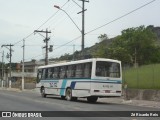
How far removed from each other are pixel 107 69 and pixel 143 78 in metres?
11.9

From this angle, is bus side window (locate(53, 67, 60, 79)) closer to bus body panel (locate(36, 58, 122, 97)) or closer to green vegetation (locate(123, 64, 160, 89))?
bus body panel (locate(36, 58, 122, 97))

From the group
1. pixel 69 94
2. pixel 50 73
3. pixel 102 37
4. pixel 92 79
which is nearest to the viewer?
pixel 92 79

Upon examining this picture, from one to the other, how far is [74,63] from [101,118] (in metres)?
14.4

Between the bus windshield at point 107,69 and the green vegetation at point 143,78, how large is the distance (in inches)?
308

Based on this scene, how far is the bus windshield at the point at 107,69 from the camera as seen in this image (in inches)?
1144

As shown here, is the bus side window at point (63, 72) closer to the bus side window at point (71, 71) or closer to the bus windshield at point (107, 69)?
the bus side window at point (71, 71)

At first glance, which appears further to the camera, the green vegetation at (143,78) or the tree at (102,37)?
the tree at (102,37)

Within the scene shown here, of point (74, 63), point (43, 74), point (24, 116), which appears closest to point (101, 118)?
point (24, 116)

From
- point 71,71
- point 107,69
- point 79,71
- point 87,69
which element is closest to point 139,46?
point 71,71

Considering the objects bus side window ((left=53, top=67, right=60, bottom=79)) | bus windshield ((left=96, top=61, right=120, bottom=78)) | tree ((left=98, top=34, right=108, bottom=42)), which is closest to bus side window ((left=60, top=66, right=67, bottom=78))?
bus side window ((left=53, top=67, right=60, bottom=79))

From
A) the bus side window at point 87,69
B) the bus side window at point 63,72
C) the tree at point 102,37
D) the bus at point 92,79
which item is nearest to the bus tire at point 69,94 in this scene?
the bus at point 92,79

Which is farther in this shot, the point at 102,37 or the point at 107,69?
the point at 102,37

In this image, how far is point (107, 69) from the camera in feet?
96.6

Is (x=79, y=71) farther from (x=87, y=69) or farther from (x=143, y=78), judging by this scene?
(x=143, y=78)
